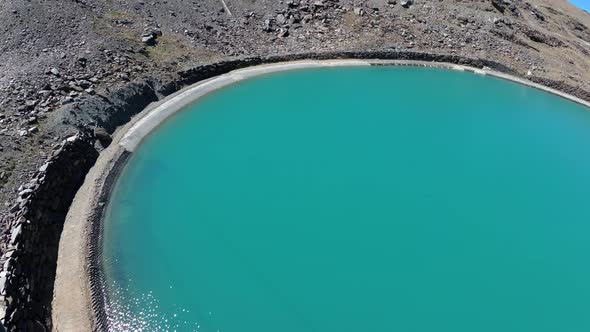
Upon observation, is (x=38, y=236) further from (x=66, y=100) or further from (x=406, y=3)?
(x=406, y=3)

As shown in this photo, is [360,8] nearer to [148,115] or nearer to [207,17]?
[207,17]

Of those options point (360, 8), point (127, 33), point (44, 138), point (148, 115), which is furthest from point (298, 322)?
point (360, 8)

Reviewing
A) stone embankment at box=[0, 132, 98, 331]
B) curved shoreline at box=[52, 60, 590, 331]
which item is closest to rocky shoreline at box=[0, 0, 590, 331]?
stone embankment at box=[0, 132, 98, 331]

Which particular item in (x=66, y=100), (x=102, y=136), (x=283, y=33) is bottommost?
(x=102, y=136)

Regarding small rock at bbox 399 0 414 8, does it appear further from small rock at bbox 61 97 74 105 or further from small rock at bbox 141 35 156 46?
small rock at bbox 61 97 74 105

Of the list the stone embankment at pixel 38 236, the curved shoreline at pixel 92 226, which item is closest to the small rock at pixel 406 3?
the curved shoreline at pixel 92 226

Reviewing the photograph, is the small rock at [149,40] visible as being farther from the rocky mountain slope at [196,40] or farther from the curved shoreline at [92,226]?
the curved shoreline at [92,226]

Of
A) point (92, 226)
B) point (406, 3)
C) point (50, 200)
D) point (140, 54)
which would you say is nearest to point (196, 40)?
point (140, 54)
